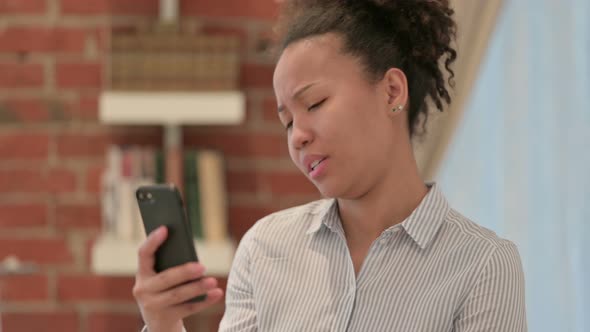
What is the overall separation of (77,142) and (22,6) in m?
0.37

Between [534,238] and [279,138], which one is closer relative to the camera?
[534,238]

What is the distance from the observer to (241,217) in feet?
7.60

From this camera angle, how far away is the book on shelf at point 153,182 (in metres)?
2.12

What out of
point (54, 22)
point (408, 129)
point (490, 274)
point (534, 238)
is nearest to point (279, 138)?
point (54, 22)

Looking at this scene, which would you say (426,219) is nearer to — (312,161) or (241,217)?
(312,161)

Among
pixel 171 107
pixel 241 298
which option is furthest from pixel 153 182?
pixel 241 298

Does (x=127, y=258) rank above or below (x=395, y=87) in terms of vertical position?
below

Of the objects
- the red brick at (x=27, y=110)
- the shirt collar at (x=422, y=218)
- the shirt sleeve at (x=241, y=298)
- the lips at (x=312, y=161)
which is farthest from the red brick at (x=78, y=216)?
the lips at (x=312, y=161)

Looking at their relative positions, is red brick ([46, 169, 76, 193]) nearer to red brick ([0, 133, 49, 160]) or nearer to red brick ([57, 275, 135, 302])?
red brick ([0, 133, 49, 160])

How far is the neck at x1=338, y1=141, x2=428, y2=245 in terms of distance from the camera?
1.21m

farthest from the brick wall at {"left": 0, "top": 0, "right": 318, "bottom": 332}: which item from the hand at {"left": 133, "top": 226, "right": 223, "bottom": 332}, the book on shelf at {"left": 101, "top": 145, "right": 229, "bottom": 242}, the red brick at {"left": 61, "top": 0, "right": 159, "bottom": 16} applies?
the hand at {"left": 133, "top": 226, "right": 223, "bottom": 332}

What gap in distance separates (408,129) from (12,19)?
1.41 meters

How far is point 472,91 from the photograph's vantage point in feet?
5.32

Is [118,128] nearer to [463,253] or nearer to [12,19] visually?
[12,19]
